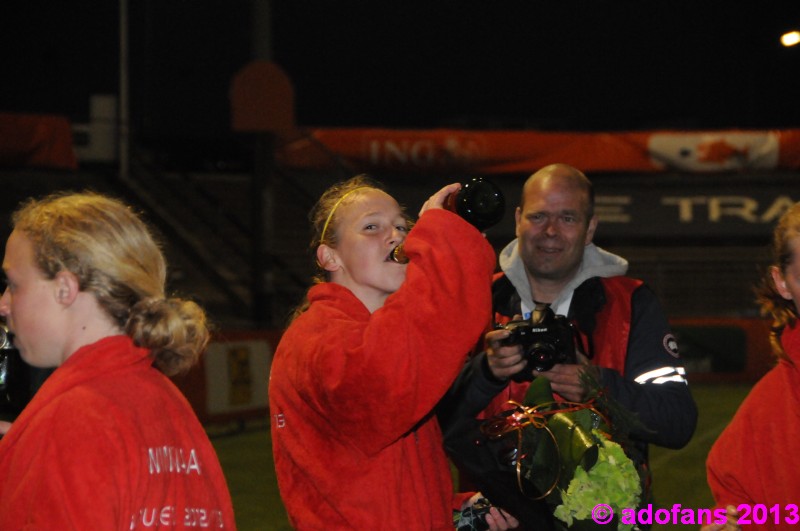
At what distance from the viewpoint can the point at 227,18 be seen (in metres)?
23.3

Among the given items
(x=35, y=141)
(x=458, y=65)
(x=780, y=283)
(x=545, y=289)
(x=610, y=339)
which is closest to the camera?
(x=780, y=283)

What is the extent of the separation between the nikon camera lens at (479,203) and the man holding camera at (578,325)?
88cm

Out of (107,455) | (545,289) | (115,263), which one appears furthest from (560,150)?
(107,455)

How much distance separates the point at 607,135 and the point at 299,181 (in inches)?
279

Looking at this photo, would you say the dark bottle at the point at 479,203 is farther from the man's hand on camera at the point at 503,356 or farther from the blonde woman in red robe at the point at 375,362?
the man's hand on camera at the point at 503,356

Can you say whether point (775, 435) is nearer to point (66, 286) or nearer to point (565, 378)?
point (565, 378)

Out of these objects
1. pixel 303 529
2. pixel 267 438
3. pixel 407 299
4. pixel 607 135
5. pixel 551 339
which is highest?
pixel 607 135

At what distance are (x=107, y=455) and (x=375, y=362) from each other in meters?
0.56

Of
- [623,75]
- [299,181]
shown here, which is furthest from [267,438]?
[623,75]

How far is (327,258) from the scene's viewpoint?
2.82 meters

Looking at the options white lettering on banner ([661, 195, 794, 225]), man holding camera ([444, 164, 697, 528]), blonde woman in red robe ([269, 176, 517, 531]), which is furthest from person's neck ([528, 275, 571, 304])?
white lettering on banner ([661, 195, 794, 225])

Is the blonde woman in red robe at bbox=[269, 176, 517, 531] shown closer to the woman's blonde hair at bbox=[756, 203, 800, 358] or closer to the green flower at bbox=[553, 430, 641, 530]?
the green flower at bbox=[553, 430, 641, 530]

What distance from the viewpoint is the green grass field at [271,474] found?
25.2 ft

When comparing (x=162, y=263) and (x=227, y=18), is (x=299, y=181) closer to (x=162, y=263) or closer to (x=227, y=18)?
(x=227, y=18)
